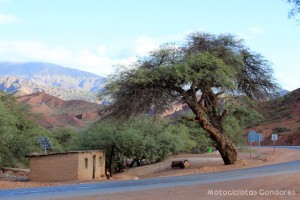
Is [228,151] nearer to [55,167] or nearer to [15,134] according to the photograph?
[55,167]

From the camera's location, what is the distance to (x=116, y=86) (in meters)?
33.2

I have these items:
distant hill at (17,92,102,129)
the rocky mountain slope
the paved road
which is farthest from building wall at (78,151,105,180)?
distant hill at (17,92,102,129)

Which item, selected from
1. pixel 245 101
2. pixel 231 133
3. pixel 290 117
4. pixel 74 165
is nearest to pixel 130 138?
pixel 74 165

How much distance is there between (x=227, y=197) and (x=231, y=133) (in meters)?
50.5

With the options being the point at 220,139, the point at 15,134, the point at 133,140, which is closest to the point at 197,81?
the point at 220,139

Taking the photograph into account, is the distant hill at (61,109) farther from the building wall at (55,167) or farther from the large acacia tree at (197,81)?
the large acacia tree at (197,81)

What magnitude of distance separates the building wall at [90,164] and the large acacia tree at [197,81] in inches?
201

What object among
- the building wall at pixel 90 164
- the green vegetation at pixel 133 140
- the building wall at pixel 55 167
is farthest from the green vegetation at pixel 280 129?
the building wall at pixel 55 167

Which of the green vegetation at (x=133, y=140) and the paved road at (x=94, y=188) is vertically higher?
the green vegetation at (x=133, y=140)

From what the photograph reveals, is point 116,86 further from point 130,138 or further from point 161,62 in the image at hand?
point 130,138

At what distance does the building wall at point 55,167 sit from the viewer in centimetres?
3591

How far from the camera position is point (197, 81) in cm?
3161

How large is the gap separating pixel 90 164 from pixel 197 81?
13.1 meters

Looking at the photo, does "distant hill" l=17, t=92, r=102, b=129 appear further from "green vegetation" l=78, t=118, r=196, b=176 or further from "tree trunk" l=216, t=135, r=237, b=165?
"tree trunk" l=216, t=135, r=237, b=165
